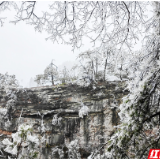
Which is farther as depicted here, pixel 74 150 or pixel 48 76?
pixel 48 76

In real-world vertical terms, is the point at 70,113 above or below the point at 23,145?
below

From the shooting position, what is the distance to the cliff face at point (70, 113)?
32.1ft

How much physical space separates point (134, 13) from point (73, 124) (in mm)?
9545

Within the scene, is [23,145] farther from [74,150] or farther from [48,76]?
[48,76]

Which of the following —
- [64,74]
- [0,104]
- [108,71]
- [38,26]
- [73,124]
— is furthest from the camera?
[64,74]

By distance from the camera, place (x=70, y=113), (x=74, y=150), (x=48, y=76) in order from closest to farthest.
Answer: (x=74, y=150) → (x=70, y=113) → (x=48, y=76)

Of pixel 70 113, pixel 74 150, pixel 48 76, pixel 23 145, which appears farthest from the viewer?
pixel 48 76

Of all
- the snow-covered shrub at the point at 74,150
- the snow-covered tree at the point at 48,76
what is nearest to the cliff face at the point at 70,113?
the snow-covered shrub at the point at 74,150

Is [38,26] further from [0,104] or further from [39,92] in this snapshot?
[0,104]

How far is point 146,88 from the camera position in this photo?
160 cm

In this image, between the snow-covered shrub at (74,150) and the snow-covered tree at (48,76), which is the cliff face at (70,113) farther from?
the snow-covered tree at (48,76)

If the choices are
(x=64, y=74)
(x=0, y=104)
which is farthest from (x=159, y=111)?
(x=64, y=74)

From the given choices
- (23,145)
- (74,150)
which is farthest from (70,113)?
(23,145)

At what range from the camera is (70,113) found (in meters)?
10.6
